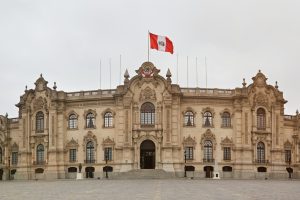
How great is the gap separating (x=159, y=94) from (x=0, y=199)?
47896 mm

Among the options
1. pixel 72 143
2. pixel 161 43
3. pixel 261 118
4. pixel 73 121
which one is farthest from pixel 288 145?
pixel 73 121

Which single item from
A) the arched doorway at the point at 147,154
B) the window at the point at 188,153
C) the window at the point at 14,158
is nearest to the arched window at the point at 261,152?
the window at the point at 188,153

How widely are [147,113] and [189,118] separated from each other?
608 centimetres


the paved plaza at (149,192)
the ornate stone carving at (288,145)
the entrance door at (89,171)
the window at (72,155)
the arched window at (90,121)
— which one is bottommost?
the entrance door at (89,171)

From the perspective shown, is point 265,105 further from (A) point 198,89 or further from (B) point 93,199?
(B) point 93,199

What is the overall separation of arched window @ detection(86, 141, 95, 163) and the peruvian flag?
16768 millimetres

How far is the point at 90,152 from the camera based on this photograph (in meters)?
77.9

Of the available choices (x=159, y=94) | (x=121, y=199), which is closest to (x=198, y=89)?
(x=159, y=94)

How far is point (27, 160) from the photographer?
80188 millimetres

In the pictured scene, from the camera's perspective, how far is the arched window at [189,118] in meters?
77.3

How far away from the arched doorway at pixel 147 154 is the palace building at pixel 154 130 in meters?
0.14

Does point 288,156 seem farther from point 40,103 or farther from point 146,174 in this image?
point 40,103

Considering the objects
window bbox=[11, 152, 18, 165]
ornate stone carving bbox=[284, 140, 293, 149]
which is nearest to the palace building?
ornate stone carving bbox=[284, 140, 293, 149]

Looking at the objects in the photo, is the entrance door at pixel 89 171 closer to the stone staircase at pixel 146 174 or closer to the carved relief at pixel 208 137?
the stone staircase at pixel 146 174
